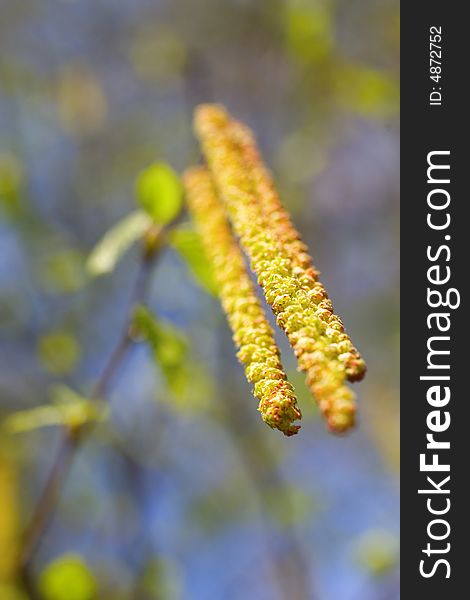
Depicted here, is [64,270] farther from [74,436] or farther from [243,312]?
[243,312]

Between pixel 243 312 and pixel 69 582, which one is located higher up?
pixel 243 312

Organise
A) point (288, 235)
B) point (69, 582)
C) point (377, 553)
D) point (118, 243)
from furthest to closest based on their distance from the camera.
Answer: point (377, 553) → point (69, 582) → point (118, 243) → point (288, 235)

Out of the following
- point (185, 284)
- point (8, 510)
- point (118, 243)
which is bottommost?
point (8, 510)

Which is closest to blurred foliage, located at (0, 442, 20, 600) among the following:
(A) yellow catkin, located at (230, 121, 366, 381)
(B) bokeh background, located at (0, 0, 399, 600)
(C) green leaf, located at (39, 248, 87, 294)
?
(B) bokeh background, located at (0, 0, 399, 600)

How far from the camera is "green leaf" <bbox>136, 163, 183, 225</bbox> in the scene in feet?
4.61

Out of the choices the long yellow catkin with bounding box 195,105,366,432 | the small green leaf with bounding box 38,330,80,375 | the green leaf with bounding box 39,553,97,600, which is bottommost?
the green leaf with bounding box 39,553,97,600

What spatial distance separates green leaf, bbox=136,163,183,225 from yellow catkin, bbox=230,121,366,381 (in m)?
0.27

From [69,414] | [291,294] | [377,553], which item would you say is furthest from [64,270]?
[291,294]

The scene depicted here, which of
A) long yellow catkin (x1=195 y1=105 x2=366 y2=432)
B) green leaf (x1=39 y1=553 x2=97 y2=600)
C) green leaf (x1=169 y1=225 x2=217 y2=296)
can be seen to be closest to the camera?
long yellow catkin (x1=195 y1=105 x2=366 y2=432)

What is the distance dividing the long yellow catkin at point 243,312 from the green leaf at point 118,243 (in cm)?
18

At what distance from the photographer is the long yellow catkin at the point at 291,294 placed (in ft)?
1.70

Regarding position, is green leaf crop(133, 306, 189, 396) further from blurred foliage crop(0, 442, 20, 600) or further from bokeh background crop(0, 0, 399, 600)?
blurred foliage crop(0, 442, 20, 600)

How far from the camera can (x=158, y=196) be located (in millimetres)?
1415

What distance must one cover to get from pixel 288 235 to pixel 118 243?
585mm
